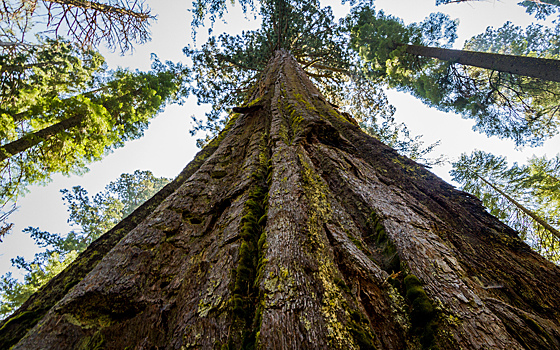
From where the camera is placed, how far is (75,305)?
1285 mm

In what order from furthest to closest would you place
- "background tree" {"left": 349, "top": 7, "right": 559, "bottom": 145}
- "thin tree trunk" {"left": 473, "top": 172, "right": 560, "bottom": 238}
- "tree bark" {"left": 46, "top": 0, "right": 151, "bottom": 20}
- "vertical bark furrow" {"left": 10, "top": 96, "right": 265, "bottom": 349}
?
"background tree" {"left": 349, "top": 7, "right": 559, "bottom": 145} → "thin tree trunk" {"left": 473, "top": 172, "right": 560, "bottom": 238} → "tree bark" {"left": 46, "top": 0, "right": 151, "bottom": 20} → "vertical bark furrow" {"left": 10, "top": 96, "right": 265, "bottom": 349}

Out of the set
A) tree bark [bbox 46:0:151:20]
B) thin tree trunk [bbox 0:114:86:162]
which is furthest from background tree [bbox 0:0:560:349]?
thin tree trunk [bbox 0:114:86:162]

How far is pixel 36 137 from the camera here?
6.32 meters

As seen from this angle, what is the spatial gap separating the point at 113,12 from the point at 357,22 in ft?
31.9

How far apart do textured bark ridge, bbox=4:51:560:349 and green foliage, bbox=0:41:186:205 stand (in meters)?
7.20

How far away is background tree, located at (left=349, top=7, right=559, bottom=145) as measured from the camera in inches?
319

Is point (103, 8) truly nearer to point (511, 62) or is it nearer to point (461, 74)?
point (511, 62)

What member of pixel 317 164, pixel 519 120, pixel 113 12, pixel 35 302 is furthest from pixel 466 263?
pixel 519 120

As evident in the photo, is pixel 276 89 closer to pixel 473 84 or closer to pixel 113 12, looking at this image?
Result: pixel 113 12

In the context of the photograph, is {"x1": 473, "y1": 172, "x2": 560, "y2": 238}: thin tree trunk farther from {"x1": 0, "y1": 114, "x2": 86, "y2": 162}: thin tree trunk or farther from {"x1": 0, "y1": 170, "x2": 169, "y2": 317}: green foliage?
{"x1": 0, "y1": 170, "x2": 169, "y2": 317}: green foliage

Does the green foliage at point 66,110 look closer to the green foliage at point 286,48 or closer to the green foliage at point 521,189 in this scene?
the green foliage at point 286,48

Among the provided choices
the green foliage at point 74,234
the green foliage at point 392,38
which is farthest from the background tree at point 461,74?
the green foliage at point 74,234

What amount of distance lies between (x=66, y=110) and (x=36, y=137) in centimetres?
112

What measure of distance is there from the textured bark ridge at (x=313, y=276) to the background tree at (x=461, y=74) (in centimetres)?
879
